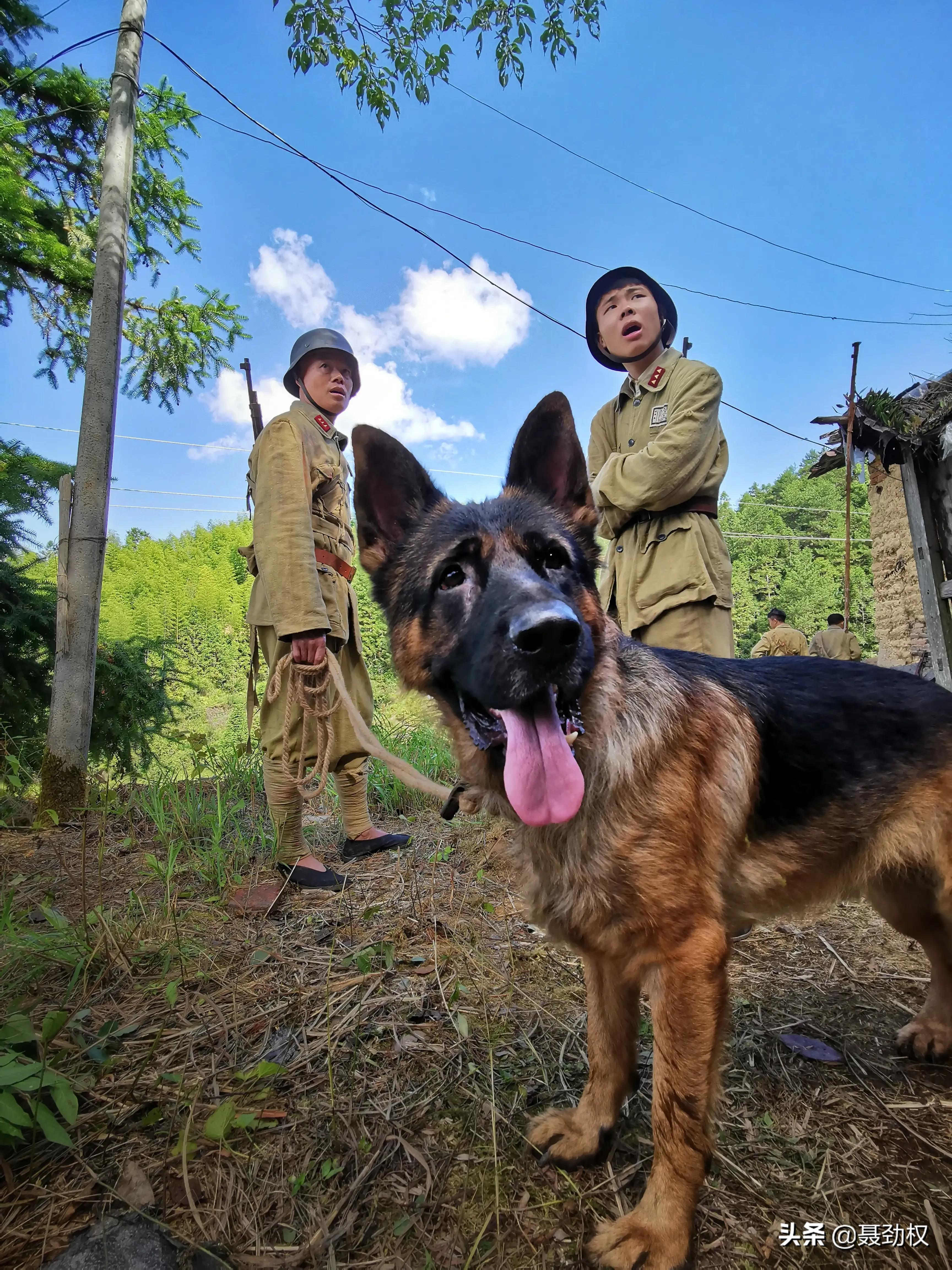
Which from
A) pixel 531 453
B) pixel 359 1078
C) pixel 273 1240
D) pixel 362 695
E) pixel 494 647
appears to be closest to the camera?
pixel 273 1240

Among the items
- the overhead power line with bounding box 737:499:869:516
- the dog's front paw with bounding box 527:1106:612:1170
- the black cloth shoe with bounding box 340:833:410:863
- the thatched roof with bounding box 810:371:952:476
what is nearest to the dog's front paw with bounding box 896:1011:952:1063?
the dog's front paw with bounding box 527:1106:612:1170

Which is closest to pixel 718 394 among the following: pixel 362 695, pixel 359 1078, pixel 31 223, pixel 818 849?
pixel 818 849

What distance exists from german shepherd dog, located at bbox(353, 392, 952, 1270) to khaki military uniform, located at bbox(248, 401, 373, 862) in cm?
130

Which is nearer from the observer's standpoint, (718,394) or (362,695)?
(718,394)

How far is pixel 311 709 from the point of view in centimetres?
325

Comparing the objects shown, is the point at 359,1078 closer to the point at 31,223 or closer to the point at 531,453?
the point at 531,453

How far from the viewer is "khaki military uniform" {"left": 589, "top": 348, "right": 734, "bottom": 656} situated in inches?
120

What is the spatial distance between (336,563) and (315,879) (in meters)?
1.93

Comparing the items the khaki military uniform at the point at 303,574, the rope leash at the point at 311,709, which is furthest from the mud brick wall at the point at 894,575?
the rope leash at the point at 311,709

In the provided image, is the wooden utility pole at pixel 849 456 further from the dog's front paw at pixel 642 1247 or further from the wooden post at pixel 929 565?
the dog's front paw at pixel 642 1247

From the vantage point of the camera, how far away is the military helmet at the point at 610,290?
3.43 metres

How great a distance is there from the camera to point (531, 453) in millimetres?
2205

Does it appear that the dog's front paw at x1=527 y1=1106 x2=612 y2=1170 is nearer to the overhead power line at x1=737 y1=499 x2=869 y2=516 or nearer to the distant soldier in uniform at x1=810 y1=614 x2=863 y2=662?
the distant soldier in uniform at x1=810 y1=614 x2=863 y2=662

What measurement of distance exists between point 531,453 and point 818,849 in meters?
1.72
